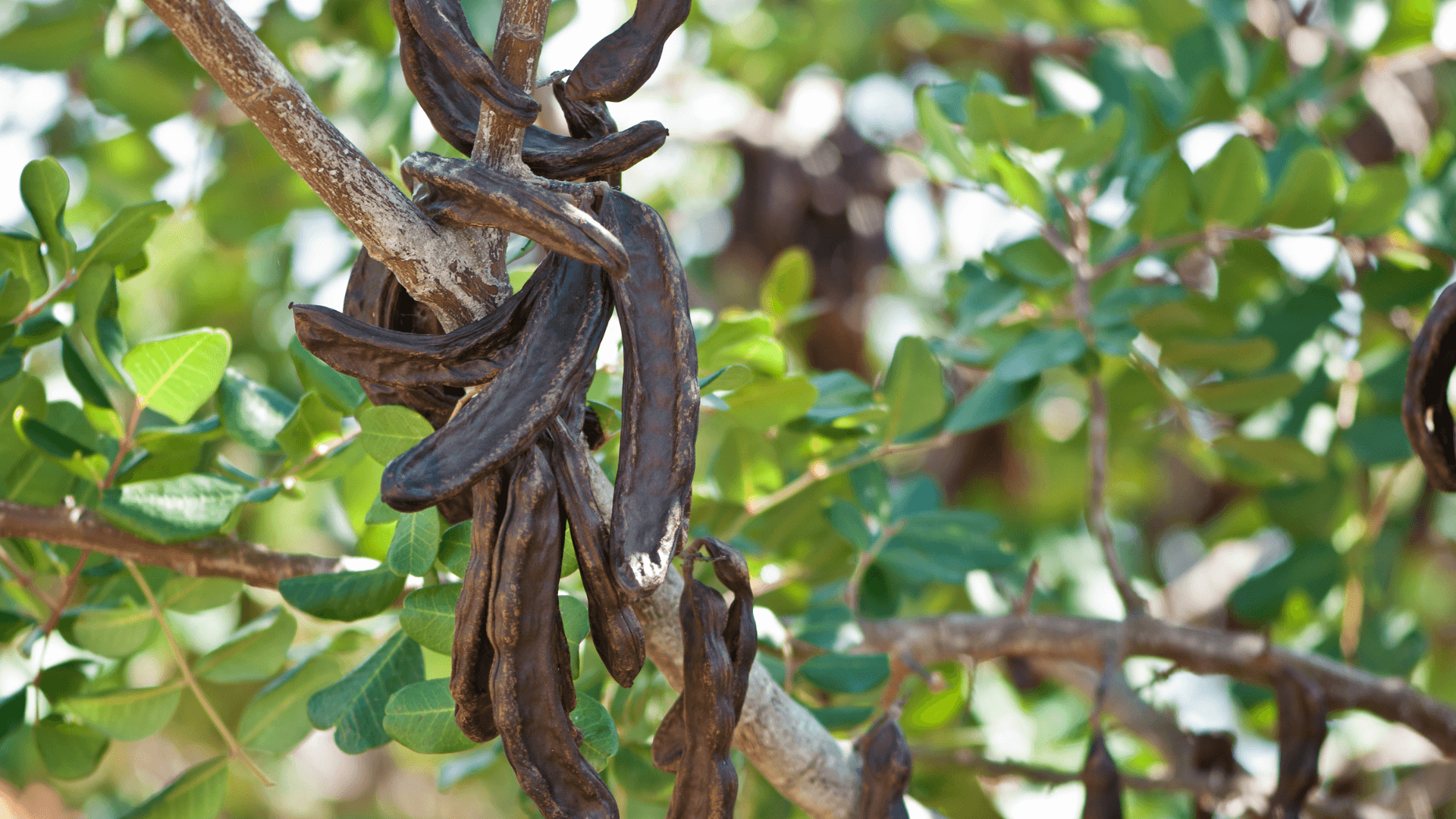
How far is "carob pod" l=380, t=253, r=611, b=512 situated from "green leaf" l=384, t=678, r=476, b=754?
0.15 metres

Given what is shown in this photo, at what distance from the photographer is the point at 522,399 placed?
0.34 m

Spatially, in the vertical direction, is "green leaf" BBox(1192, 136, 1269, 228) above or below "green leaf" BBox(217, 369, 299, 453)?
below

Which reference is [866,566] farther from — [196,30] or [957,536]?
[196,30]

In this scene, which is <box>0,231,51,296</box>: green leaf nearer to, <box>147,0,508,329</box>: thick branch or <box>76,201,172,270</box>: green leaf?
<box>76,201,172,270</box>: green leaf

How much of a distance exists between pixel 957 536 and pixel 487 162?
0.53 metres

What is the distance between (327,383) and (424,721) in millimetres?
219

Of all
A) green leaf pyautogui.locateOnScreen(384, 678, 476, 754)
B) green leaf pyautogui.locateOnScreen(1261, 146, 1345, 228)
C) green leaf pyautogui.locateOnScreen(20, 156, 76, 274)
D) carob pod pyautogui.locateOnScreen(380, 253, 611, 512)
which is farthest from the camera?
green leaf pyautogui.locateOnScreen(1261, 146, 1345, 228)

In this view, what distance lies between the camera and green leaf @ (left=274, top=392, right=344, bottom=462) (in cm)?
56

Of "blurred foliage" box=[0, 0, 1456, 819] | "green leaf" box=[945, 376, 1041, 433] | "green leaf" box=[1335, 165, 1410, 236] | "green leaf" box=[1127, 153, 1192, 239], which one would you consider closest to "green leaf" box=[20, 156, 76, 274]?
"blurred foliage" box=[0, 0, 1456, 819]

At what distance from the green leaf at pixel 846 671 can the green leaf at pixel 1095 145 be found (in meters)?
0.40

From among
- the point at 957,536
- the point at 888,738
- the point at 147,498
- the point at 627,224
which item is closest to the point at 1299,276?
the point at 957,536

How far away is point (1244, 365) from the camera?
831mm

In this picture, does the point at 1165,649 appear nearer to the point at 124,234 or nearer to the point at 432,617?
the point at 432,617

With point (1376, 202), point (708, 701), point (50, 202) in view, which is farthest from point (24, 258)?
point (1376, 202)
